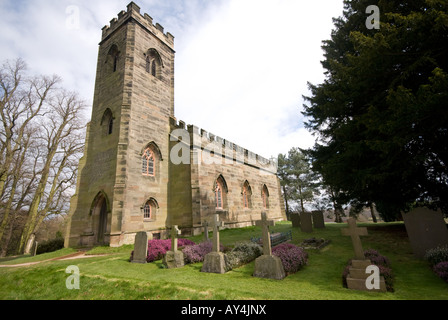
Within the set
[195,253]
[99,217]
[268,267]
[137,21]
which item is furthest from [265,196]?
[137,21]

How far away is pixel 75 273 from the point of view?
23.4ft

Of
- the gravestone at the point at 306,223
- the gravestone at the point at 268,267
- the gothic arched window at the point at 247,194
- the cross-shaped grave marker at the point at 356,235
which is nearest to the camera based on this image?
the cross-shaped grave marker at the point at 356,235

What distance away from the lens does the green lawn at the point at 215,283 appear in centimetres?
468

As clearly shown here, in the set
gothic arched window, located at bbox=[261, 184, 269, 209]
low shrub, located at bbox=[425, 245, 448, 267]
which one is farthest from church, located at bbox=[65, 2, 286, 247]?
low shrub, located at bbox=[425, 245, 448, 267]

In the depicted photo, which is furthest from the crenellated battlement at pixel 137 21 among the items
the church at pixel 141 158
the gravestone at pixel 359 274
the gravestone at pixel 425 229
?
the gravestone at pixel 425 229

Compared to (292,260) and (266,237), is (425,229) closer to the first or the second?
(292,260)

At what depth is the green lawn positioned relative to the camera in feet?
15.4

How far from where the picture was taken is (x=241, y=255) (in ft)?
26.3

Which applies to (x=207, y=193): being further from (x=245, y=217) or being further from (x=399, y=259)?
(x=399, y=259)

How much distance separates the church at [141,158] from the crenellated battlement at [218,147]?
0.09 m

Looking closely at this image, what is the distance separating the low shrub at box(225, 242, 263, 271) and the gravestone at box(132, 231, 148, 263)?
3.62 m

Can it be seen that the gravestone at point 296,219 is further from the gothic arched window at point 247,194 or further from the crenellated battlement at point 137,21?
the crenellated battlement at point 137,21

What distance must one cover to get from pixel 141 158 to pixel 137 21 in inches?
455
